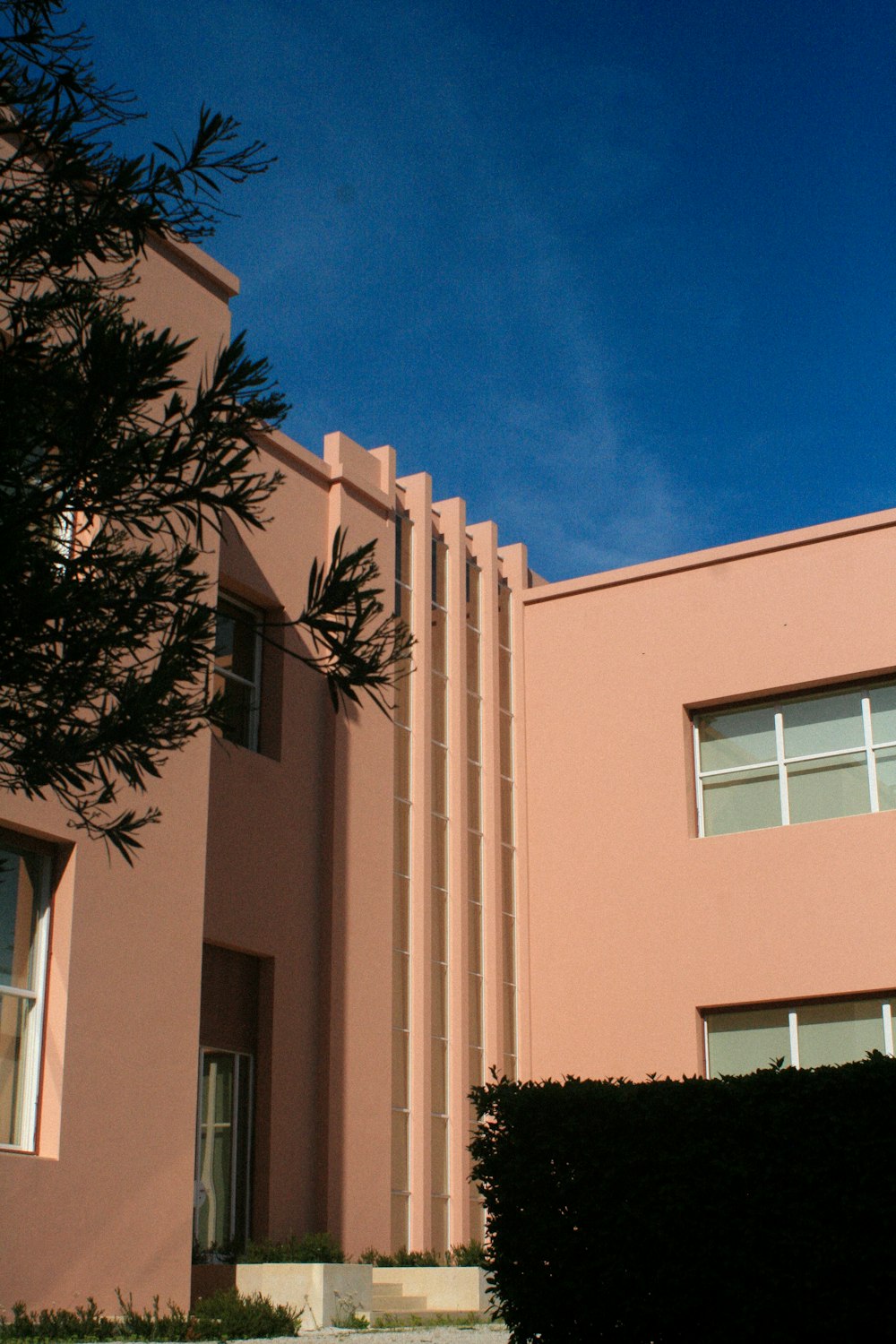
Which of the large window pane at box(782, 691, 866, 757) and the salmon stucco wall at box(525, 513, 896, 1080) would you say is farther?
the large window pane at box(782, 691, 866, 757)

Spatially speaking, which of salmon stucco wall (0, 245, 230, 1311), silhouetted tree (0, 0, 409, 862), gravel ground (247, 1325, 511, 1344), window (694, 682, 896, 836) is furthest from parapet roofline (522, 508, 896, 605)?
silhouetted tree (0, 0, 409, 862)

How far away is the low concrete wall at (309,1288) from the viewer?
12273mm

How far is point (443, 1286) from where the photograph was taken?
1422cm

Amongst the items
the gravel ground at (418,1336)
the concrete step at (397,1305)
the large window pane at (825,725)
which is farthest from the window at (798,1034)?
the gravel ground at (418,1336)

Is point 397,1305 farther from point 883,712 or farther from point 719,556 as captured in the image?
point 719,556

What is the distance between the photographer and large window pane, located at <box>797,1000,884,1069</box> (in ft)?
50.8

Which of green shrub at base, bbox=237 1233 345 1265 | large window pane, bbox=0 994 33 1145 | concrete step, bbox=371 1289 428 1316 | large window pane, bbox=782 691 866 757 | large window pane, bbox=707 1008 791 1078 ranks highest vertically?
large window pane, bbox=782 691 866 757

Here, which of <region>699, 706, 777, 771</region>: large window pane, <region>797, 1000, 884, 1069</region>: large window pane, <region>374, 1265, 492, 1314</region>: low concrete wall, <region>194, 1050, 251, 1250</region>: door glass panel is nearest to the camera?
<region>194, 1050, 251, 1250</region>: door glass panel

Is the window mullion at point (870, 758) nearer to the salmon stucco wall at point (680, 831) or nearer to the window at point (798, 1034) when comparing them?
the salmon stucco wall at point (680, 831)

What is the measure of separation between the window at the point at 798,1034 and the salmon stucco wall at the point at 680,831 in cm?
24

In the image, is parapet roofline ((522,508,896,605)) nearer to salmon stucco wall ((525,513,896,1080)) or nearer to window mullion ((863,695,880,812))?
salmon stucco wall ((525,513,896,1080))

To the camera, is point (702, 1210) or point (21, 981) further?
point (21, 981)

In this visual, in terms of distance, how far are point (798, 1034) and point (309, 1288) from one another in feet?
20.1

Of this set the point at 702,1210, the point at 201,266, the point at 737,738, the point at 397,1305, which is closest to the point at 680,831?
the point at 737,738
